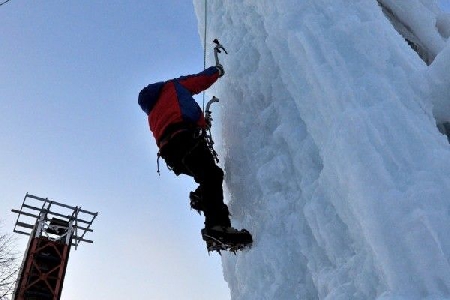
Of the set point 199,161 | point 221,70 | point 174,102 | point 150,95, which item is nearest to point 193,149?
point 199,161

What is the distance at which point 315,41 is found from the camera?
3012 mm

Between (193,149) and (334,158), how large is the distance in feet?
→ 3.98

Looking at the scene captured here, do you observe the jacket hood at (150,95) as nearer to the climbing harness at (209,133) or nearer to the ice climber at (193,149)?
the ice climber at (193,149)

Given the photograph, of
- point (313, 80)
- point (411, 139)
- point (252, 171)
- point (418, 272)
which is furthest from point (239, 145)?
point (418, 272)

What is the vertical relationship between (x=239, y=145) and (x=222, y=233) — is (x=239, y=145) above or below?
above

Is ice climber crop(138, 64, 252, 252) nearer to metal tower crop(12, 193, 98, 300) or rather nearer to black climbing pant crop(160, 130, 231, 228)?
black climbing pant crop(160, 130, 231, 228)

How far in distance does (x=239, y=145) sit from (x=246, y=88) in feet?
1.47

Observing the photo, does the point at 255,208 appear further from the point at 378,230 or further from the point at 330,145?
the point at 378,230

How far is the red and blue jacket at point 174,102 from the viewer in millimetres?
3545

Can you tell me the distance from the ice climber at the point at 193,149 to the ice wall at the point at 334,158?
20 cm

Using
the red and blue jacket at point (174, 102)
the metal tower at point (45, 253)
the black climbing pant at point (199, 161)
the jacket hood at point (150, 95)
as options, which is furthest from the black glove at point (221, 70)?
the metal tower at point (45, 253)

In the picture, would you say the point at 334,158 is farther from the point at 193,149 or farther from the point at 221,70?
the point at 221,70

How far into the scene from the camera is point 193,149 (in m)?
3.49

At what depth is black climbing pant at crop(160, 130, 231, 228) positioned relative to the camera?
3.44 metres
